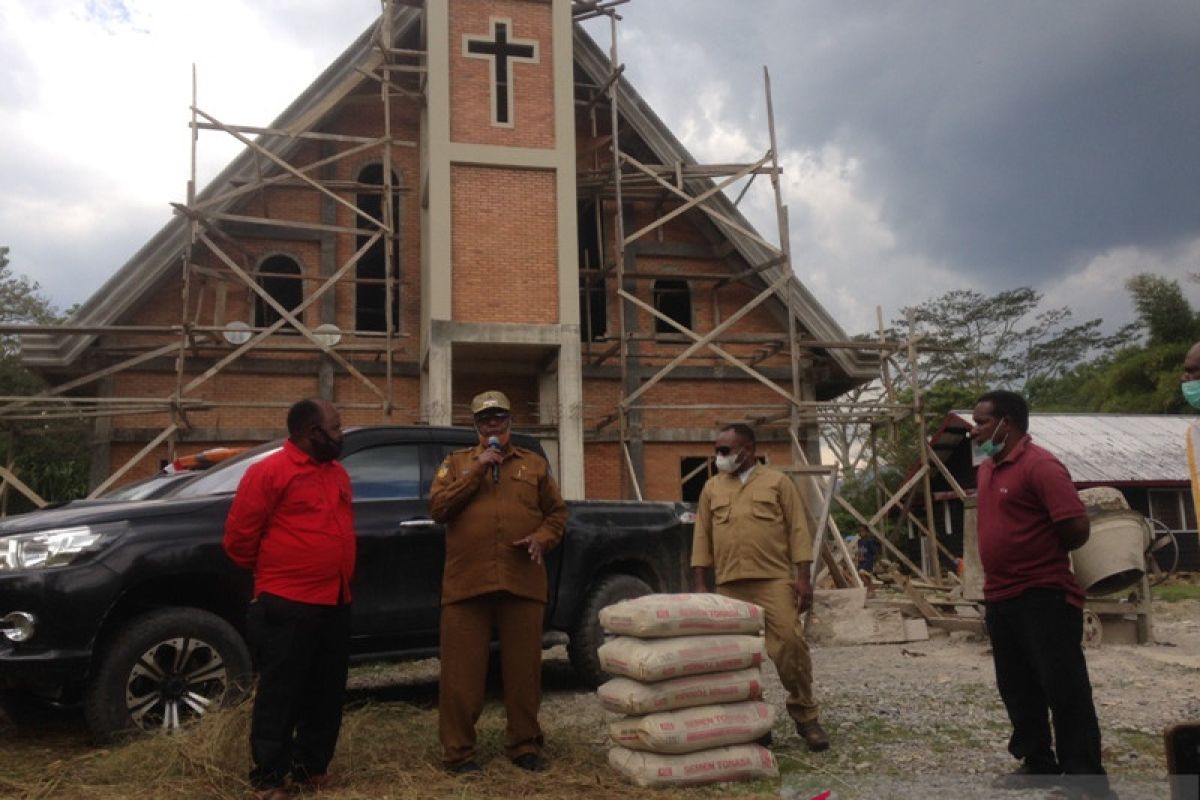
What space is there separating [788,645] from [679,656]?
2.83ft

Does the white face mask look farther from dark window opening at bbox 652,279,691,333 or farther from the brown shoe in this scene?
dark window opening at bbox 652,279,691,333

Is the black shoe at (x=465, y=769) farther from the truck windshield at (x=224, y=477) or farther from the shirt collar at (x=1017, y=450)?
the shirt collar at (x=1017, y=450)

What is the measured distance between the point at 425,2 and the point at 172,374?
21.0 feet

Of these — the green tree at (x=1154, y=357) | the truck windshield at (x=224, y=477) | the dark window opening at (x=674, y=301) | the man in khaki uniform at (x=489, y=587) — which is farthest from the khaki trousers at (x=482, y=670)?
the green tree at (x=1154, y=357)

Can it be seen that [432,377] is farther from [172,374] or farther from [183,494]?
[183,494]

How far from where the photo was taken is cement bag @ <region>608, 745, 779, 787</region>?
15.6 feet

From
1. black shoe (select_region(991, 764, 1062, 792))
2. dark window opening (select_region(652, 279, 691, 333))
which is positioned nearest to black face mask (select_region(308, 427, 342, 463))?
black shoe (select_region(991, 764, 1062, 792))

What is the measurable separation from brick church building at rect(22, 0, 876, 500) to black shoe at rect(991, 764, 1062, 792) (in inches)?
363

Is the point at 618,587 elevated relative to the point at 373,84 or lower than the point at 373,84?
lower

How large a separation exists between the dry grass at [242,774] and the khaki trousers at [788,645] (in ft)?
2.60

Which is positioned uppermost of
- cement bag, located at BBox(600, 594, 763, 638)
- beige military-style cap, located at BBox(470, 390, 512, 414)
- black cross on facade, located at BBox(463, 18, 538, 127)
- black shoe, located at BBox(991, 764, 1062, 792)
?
black cross on facade, located at BBox(463, 18, 538, 127)

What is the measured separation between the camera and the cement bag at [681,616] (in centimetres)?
505

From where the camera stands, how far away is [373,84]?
631 inches

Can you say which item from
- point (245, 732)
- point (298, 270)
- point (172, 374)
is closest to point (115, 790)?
point (245, 732)
